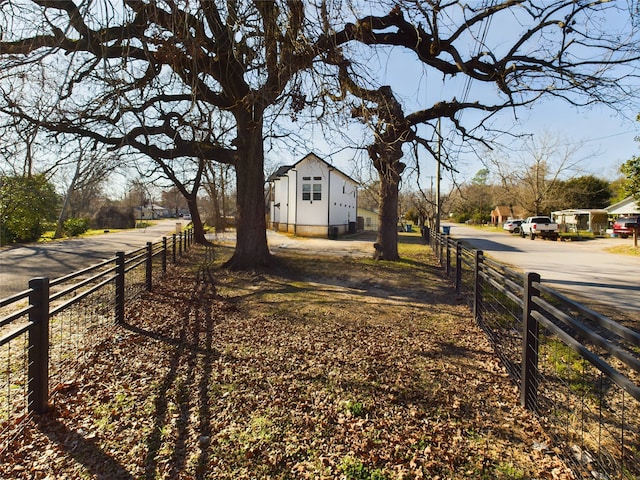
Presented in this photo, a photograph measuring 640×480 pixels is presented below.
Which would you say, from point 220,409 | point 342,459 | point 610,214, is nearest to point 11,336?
point 220,409

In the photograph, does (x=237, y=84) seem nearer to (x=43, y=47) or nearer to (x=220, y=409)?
(x=43, y=47)

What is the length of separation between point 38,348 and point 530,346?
4.35 m

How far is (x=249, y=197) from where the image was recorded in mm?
10562

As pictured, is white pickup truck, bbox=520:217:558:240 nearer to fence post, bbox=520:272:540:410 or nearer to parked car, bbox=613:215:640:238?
parked car, bbox=613:215:640:238

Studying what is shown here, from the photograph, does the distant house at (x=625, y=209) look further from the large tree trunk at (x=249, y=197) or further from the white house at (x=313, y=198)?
the large tree trunk at (x=249, y=197)

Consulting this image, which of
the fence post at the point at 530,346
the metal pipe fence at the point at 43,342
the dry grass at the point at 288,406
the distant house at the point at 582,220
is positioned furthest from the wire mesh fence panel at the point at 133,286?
the distant house at the point at 582,220

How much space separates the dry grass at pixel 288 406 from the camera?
256 centimetres

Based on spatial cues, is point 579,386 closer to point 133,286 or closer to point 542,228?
point 133,286

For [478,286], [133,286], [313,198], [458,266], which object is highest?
[313,198]

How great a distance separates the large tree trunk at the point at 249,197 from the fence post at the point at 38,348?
748 centimetres

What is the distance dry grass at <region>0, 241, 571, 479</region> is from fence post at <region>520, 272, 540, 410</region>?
19 centimetres

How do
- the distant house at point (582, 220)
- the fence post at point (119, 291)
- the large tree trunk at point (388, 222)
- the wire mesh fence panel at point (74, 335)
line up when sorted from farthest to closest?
the distant house at point (582, 220)
the large tree trunk at point (388, 222)
the fence post at point (119, 291)
the wire mesh fence panel at point (74, 335)

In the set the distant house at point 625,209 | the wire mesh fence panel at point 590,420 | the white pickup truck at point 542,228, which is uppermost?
the distant house at point 625,209

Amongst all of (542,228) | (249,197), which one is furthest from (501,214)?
(249,197)
